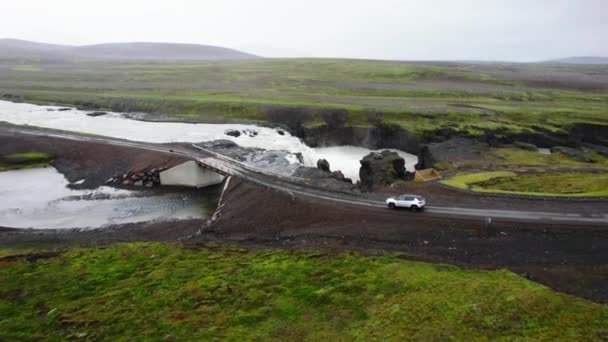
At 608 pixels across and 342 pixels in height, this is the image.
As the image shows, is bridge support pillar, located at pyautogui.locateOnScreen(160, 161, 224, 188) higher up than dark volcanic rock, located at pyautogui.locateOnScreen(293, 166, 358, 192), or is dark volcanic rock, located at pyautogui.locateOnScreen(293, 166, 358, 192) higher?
dark volcanic rock, located at pyautogui.locateOnScreen(293, 166, 358, 192)

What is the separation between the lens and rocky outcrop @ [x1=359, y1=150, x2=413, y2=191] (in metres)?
51.6

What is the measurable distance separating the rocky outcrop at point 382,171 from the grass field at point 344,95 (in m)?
23.0

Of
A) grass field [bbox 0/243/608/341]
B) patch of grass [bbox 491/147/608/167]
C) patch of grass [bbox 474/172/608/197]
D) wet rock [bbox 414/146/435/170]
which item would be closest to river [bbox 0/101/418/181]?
wet rock [bbox 414/146/435/170]

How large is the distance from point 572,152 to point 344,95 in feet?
208

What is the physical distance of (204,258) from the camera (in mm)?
31531

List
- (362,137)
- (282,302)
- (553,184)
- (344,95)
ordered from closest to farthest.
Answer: (282,302) → (553,184) → (362,137) → (344,95)

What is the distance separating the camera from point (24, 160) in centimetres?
6550

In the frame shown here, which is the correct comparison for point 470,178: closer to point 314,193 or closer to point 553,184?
point 553,184

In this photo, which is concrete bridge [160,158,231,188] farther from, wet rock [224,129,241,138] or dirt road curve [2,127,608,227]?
wet rock [224,129,241,138]

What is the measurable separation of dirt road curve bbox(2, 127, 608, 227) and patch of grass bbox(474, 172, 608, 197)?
20.6 feet

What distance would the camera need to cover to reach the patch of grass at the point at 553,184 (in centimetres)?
4047

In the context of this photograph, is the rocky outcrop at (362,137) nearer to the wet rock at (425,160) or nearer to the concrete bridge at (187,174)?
the wet rock at (425,160)

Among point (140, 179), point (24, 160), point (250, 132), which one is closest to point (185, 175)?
point (140, 179)

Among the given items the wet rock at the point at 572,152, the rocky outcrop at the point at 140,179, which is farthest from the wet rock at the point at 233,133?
the wet rock at the point at 572,152
